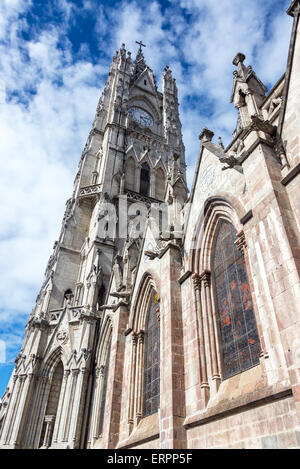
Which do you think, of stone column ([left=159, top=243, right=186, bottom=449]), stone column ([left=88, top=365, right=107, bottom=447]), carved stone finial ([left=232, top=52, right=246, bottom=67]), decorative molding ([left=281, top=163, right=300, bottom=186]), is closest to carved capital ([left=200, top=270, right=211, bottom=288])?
stone column ([left=159, top=243, right=186, bottom=449])

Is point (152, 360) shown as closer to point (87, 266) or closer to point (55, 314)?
point (55, 314)

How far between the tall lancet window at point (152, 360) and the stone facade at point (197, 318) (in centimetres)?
6

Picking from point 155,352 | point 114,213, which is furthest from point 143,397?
point 114,213

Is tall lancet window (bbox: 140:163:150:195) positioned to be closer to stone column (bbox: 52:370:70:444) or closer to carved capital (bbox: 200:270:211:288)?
stone column (bbox: 52:370:70:444)

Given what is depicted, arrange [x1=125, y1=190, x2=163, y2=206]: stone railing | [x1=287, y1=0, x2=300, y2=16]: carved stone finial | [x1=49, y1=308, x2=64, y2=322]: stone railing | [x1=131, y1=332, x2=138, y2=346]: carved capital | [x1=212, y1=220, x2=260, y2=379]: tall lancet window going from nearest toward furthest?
1. [x1=212, y1=220, x2=260, y2=379]: tall lancet window
2. [x1=287, y1=0, x2=300, y2=16]: carved stone finial
3. [x1=131, y1=332, x2=138, y2=346]: carved capital
4. [x1=49, y1=308, x2=64, y2=322]: stone railing
5. [x1=125, y1=190, x2=163, y2=206]: stone railing

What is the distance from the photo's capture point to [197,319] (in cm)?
923

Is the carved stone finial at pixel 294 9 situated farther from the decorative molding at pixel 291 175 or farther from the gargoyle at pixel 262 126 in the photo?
the decorative molding at pixel 291 175

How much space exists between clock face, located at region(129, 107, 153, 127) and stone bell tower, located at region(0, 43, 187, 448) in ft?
0.45

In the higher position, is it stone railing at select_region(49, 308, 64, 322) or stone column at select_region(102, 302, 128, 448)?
stone railing at select_region(49, 308, 64, 322)

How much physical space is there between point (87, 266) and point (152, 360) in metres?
9.56

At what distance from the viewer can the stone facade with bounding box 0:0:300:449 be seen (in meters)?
6.33

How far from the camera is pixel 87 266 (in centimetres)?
2020
